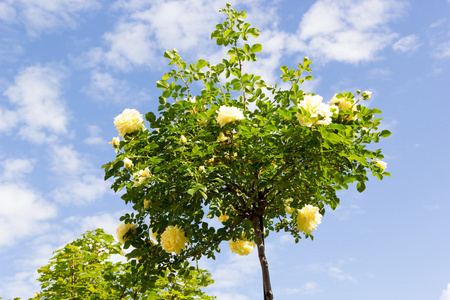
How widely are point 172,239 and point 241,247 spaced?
51.7 inches

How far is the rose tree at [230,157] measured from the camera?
4.51 m

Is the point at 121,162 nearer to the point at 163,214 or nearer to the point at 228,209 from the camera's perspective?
the point at 163,214

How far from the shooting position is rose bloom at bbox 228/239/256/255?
229 inches

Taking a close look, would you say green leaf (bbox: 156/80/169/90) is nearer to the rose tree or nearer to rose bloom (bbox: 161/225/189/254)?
the rose tree

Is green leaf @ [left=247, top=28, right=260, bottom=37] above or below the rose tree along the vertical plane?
above

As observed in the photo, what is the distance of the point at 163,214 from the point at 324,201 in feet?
7.40

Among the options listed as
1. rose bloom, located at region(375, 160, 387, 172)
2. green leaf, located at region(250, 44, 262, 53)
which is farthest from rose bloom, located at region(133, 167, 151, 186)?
rose bloom, located at region(375, 160, 387, 172)

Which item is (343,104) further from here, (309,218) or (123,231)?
(123,231)

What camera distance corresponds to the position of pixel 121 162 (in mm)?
4855

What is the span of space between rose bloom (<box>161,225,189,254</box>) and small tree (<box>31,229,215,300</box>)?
Result: 2322mm

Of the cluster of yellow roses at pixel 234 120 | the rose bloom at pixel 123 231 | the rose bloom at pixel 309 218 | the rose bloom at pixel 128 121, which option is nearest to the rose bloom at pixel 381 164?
the cluster of yellow roses at pixel 234 120

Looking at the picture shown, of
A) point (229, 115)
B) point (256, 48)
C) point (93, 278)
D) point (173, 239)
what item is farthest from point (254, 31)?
point (93, 278)

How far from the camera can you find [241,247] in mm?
5824

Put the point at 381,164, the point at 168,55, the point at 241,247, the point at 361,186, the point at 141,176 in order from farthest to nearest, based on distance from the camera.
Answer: the point at 241,247, the point at 168,55, the point at 361,186, the point at 381,164, the point at 141,176
